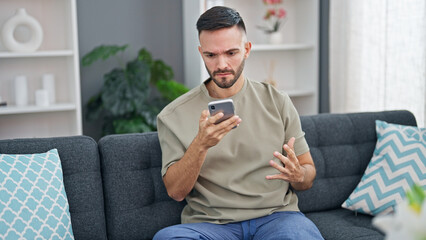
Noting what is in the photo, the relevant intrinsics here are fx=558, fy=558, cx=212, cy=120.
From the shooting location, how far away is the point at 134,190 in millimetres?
2076

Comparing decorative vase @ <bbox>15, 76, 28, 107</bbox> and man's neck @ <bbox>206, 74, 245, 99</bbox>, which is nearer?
man's neck @ <bbox>206, 74, 245, 99</bbox>

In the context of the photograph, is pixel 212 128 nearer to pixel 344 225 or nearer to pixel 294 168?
pixel 294 168

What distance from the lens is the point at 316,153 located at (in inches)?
92.1

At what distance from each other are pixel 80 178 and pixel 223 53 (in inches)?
27.0

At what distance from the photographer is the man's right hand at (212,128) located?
5.89 feet

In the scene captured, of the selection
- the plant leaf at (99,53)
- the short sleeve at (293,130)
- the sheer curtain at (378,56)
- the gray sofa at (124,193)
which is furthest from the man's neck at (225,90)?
the plant leaf at (99,53)

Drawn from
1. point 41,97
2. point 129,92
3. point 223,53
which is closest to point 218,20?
point 223,53

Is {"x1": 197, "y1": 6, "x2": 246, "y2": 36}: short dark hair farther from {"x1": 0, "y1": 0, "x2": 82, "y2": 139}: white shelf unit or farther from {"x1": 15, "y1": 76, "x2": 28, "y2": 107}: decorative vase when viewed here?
{"x1": 15, "y1": 76, "x2": 28, "y2": 107}: decorative vase

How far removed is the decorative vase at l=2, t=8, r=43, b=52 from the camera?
3.38 metres

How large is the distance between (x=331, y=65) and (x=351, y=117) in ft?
4.79

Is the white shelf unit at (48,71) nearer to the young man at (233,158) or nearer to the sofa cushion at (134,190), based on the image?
the sofa cushion at (134,190)

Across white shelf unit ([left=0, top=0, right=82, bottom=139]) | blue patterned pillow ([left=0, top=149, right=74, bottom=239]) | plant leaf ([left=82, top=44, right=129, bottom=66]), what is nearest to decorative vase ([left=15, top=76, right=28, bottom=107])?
white shelf unit ([left=0, top=0, right=82, bottom=139])

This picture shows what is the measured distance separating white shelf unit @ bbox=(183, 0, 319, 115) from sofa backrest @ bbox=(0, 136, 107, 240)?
182cm

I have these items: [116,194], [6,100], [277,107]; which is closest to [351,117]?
[277,107]
